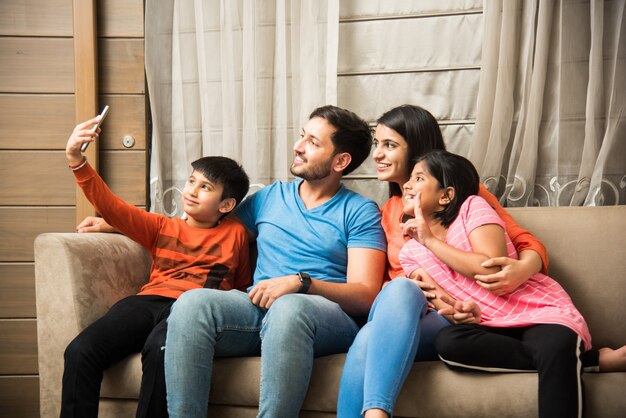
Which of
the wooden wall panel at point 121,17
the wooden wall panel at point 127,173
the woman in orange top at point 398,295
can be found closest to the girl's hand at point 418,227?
the woman in orange top at point 398,295

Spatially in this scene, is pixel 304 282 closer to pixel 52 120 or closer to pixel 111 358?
pixel 111 358

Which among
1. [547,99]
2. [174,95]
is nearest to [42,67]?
[174,95]

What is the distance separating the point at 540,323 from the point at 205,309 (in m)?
0.77

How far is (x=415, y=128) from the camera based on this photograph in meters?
1.86

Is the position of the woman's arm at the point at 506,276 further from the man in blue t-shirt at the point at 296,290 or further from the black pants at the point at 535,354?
the man in blue t-shirt at the point at 296,290

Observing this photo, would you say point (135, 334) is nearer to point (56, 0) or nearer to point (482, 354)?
point (482, 354)

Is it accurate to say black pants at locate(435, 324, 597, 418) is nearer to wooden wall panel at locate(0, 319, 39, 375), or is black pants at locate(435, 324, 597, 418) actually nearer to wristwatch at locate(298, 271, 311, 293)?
wristwatch at locate(298, 271, 311, 293)

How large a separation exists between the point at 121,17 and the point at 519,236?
5.08ft

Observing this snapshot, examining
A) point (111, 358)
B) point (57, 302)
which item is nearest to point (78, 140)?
point (57, 302)

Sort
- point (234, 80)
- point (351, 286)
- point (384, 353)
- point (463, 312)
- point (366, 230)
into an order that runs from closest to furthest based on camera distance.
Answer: point (384, 353) → point (463, 312) → point (351, 286) → point (366, 230) → point (234, 80)

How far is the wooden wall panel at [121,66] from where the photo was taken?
7.62 ft

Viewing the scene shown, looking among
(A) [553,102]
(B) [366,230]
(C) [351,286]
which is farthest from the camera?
(A) [553,102]

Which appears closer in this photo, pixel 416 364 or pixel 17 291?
pixel 416 364

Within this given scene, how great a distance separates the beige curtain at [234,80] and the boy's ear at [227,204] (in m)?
0.31
